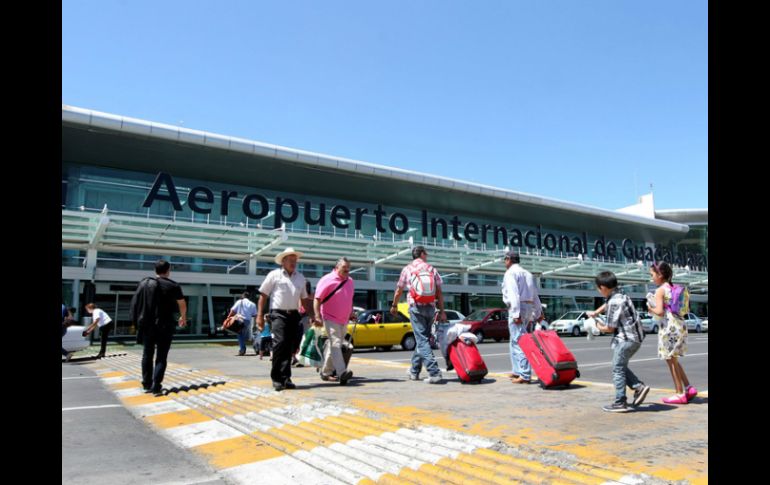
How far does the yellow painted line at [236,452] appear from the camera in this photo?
371cm

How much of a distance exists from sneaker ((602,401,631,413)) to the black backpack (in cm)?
522

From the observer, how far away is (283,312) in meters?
6.36

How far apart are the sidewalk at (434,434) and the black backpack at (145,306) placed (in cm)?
93

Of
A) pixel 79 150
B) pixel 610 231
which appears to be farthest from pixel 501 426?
pixel 610 231

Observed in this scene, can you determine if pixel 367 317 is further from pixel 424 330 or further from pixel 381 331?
pixel 424 330

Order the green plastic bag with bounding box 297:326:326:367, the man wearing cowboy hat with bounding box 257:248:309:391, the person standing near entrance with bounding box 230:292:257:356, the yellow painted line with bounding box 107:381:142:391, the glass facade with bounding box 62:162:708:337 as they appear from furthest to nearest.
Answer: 1. the glass facade with bounding box 62:162:708:337
2. the person standing near entrance with bounding box 230:292:257:356
3. the yellow painted line with bounding box 107:381:142:391
4. the green plastic bag with bounding box 297:326:326:367
5. the man wearing cowboy hat with bounding box 257:248:309:391

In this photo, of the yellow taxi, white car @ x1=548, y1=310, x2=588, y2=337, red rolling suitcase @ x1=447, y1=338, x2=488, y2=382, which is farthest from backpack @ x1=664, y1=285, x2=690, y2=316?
white car @ x1=548, y1=310, x2=588, y2=337

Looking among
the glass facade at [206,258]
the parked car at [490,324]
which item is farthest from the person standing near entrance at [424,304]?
the glass facade at [206,258]

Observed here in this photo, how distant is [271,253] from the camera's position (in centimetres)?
2695

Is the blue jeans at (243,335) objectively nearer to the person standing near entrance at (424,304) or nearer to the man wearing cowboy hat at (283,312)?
the man wearing cowboy hat at (283,312)

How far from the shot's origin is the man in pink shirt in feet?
22.0

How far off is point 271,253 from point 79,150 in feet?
33.4

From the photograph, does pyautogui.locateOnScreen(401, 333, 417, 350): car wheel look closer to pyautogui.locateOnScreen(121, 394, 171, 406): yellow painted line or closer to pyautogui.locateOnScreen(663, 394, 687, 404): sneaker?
pyautogui.locateOnScreen(121, 394, 171, 406): yellow painted line
